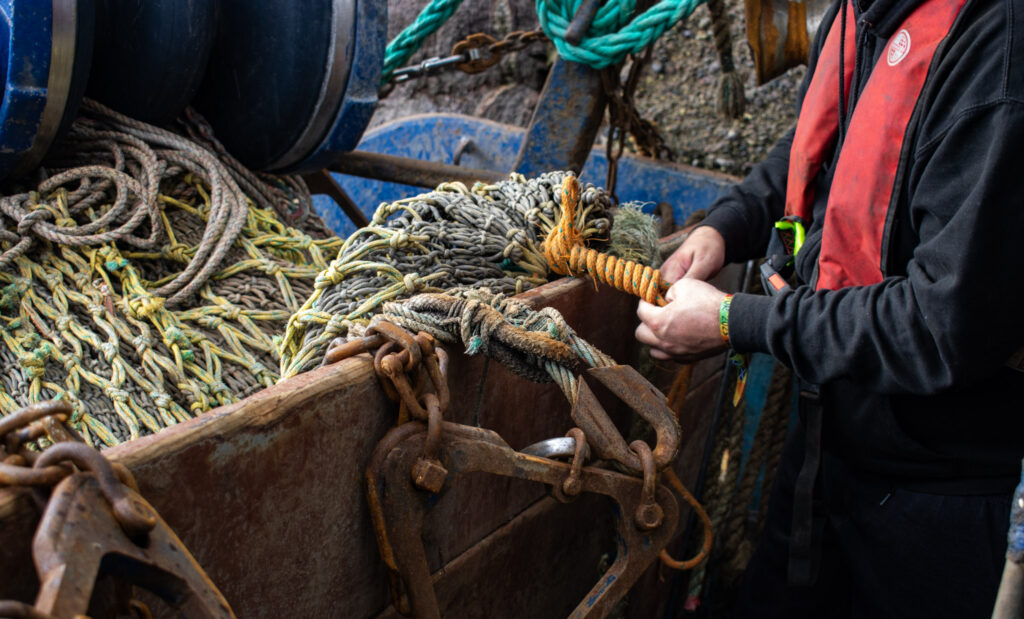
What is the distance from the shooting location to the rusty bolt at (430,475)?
1.08 meters

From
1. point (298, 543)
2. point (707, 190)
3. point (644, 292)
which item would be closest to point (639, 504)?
point (644, 292)

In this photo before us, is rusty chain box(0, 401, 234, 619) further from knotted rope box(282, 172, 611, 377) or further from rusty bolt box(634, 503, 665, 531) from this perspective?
rusty bolt box(634, 503, 665, 531)

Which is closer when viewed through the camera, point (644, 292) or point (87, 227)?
point (644, 292)

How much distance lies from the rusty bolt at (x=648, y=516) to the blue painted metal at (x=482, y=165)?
6.07 feet

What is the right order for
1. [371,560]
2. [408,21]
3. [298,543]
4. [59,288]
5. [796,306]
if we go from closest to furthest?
[298,543], [371,560], [796,306], [59,288], [408,21]

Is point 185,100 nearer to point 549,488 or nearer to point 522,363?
point 522,363

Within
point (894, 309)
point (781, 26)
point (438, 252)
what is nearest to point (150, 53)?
point (438, 252)

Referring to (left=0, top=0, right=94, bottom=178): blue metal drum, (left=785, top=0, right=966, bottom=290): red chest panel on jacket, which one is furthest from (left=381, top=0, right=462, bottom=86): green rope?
(left=785, top=0, right=966, bottom=290): red chest panel on jacket

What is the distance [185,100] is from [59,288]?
631 mm

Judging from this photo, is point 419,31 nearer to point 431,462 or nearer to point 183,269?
point 183,269

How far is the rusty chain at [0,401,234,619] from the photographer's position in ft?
2.25

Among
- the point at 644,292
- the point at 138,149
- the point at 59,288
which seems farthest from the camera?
the point at 138,149

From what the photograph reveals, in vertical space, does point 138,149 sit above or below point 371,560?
above

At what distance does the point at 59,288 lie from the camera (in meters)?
1.64
